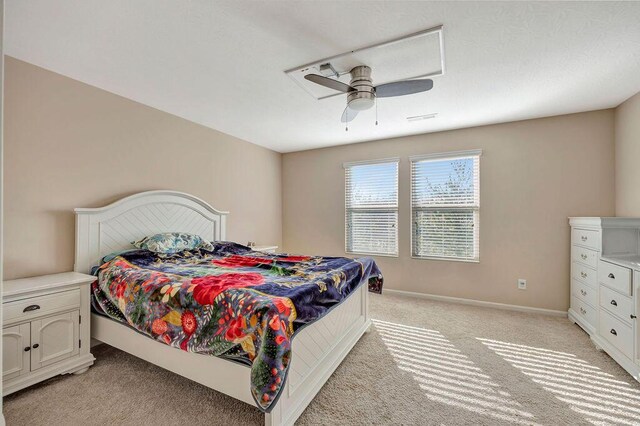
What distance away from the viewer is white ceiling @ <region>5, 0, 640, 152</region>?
5.48ft

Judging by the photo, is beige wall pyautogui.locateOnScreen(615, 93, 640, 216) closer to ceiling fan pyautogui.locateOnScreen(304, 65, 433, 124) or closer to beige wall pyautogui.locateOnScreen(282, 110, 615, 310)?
beige wall pyautogui.locateOnScreen(282, 110, 615, 310)

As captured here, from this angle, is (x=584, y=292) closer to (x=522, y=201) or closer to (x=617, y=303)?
(x=617, y=303)

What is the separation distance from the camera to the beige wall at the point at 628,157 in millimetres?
2717

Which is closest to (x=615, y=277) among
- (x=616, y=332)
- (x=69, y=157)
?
(x=616, y=332)

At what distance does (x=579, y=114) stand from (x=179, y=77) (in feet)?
14.3

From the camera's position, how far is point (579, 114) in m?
3.23

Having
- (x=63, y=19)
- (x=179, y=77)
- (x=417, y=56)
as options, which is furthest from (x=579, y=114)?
(x=63, y=19)

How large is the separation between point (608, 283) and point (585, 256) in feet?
1.77

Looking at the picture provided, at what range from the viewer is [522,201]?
11.5 ft

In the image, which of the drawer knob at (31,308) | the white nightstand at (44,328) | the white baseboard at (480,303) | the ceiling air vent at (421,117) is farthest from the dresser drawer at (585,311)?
the drawer knob at (31,308)

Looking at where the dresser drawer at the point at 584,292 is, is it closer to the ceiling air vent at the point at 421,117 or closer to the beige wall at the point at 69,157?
the ceiling air vent at the point at 421,117

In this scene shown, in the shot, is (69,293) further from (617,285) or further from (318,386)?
(617,285)

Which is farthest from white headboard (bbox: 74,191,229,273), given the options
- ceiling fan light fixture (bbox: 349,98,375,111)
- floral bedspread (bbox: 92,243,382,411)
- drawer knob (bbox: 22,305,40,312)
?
ceiling fan light fixture (bbox: 349,98,375,111)

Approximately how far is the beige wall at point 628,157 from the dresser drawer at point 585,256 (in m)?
0.54
